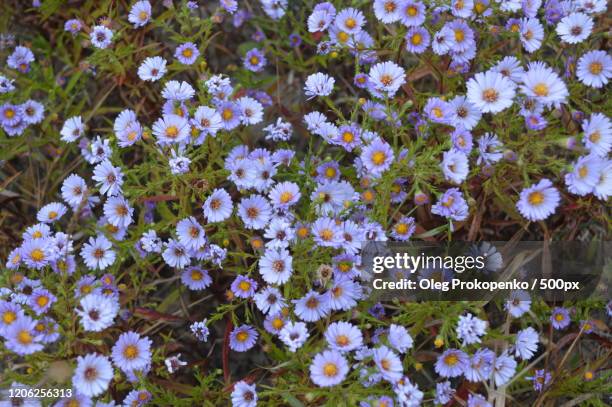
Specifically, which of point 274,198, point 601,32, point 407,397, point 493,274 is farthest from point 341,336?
point 601,32

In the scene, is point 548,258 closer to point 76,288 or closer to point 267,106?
point 267,106

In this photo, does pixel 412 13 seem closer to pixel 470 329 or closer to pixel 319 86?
pixel 319 86

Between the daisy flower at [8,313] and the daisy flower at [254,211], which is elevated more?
the daisy flower at [254,211]

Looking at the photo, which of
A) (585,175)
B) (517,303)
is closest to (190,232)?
(517,303)

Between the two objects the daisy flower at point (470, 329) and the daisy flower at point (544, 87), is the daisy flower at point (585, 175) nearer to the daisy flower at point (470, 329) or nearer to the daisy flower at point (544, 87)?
the daisy flower at point (544, 87)

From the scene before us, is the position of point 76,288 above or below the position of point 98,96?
below

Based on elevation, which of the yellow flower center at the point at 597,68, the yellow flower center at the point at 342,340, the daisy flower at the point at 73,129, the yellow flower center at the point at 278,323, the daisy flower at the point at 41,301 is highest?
the daisy flower at the point at 73,129

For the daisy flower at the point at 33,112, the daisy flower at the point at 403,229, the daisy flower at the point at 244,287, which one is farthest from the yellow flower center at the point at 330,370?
the daisy flower at the point at 33,112
